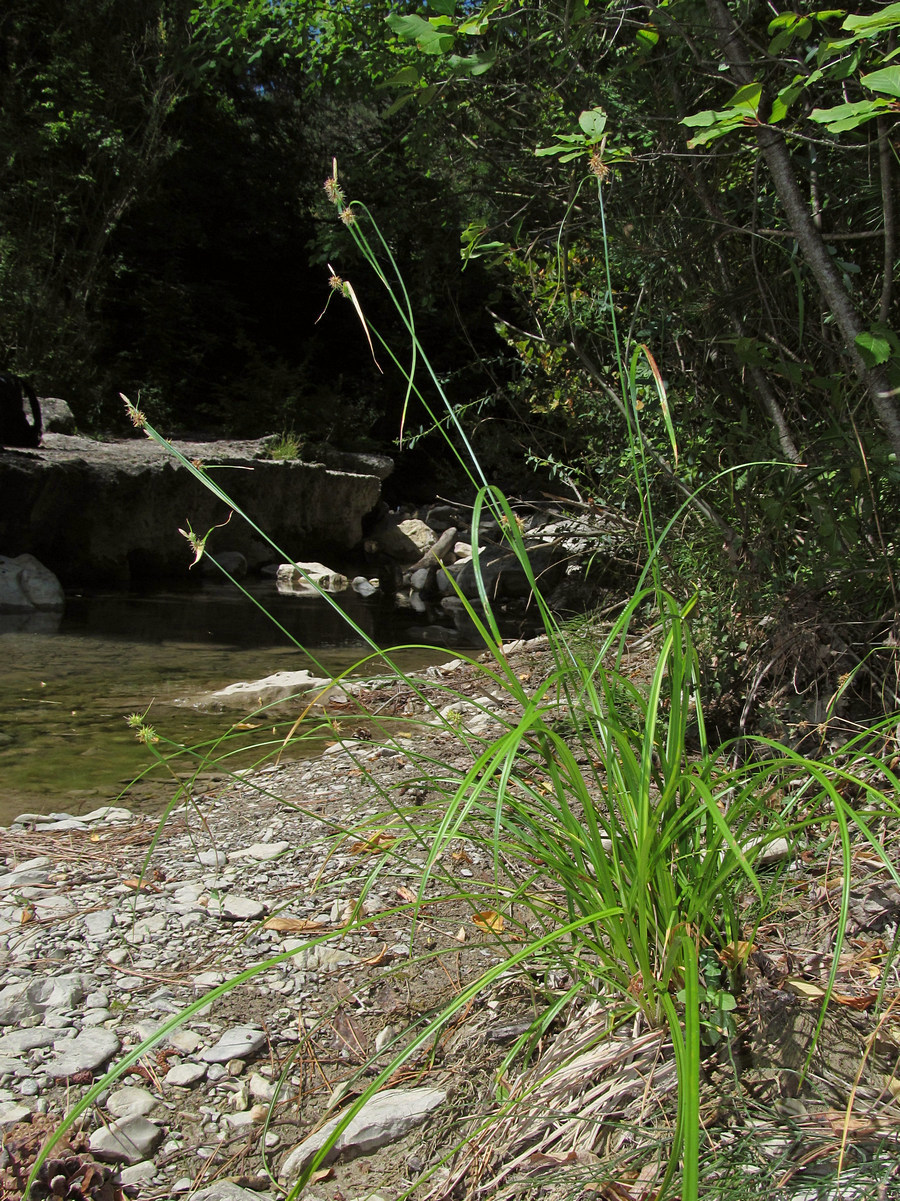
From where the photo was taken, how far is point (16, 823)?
2.21m

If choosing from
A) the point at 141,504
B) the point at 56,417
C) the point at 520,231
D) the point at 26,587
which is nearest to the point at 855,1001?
the point at 520,231

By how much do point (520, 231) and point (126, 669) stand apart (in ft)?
9.10

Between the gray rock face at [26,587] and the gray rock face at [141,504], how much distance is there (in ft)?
1.41

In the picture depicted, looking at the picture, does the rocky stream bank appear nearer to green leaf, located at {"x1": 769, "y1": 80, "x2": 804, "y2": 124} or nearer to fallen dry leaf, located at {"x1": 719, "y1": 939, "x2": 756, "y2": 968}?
fallen dry leaf, located at {"x1": 719, "y1": 939, "x2": 756, "y2": 968}

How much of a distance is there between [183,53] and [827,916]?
11614 millimetres

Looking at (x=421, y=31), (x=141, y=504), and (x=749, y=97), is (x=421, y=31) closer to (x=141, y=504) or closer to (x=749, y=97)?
(x=749, y=97)

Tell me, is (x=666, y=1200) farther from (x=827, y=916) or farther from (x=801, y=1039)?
(x=827, y=916)

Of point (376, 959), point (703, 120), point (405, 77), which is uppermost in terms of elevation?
point (405, 77)

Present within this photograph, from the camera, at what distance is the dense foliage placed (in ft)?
5.07

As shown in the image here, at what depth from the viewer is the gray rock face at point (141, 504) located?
6520mm

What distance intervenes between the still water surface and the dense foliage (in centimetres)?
111

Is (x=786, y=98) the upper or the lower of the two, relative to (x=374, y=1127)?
upper

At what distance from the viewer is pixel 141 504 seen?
7238 mm

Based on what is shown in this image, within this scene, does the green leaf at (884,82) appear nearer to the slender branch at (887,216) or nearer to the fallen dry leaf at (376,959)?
the slender branch at (887,216)
